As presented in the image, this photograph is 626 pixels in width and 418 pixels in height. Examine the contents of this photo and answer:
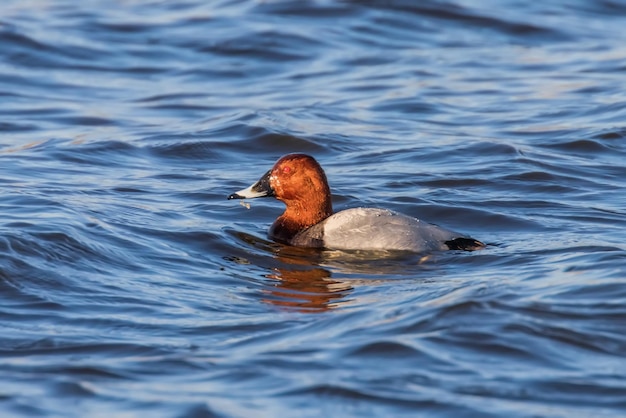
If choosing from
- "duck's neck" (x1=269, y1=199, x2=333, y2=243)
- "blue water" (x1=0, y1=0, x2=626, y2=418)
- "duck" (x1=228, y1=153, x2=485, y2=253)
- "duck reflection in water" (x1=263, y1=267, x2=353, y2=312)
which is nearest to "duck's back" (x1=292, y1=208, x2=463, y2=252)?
"duck" (x1=228, y1=153, x2=485, y2=253)

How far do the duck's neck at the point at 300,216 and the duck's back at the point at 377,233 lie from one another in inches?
13.7

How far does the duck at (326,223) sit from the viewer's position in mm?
8852

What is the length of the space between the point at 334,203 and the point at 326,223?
152 centimetres

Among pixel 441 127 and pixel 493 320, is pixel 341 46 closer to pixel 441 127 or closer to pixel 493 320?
pixel 441 127

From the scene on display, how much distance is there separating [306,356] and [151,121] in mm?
8179

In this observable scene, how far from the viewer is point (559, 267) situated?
26.5 ft

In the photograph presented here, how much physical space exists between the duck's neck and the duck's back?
349 mm

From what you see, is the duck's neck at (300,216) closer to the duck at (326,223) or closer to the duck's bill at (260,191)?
the duck at (326,223)

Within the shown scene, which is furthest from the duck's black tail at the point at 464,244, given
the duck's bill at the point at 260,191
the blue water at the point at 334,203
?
the duck's bill at the point at 260,191

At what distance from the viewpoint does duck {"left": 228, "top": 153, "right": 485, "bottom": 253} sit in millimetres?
8852

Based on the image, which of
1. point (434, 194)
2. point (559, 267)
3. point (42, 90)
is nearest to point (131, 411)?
point (559, 267)

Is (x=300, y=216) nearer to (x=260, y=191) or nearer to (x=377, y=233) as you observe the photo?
(x=260, y=191)

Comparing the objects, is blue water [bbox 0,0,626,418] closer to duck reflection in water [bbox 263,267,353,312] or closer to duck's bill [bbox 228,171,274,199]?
duck reflection in water [bbox 263,267,353,312]

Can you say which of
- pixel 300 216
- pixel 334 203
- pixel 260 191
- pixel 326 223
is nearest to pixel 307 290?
pixel 326 223
